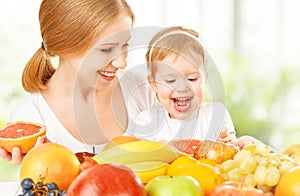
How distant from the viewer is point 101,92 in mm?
2594

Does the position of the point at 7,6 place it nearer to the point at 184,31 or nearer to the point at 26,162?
the point at 184,31

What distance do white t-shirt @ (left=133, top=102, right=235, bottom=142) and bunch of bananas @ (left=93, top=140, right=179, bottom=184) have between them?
0.62 m

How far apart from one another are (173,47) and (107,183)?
945 mm

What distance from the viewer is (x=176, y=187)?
1.40m

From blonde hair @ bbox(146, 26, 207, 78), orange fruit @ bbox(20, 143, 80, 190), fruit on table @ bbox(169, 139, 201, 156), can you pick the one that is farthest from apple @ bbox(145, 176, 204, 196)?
blonde hair @ bbox(146, 26, 207, 78)

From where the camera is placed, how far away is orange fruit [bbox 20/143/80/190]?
62.1 inches

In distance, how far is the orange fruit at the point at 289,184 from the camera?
148cm

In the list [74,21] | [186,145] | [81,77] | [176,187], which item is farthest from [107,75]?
[176,187]

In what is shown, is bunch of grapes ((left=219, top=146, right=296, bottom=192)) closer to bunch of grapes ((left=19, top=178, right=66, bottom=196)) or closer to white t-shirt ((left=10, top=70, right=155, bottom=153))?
bunch of grapes ((left=19, top=178, right=66, bottom=196))

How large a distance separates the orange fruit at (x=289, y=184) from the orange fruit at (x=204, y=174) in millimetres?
140

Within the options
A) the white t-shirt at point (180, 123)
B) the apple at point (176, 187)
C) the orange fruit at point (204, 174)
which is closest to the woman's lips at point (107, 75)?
the white t-shirt at point (180, 123)

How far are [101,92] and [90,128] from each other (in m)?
0.17

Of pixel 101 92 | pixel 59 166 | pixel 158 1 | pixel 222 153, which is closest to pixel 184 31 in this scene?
pixel 101 92

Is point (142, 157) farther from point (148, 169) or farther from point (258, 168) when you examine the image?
point (258, 168)
